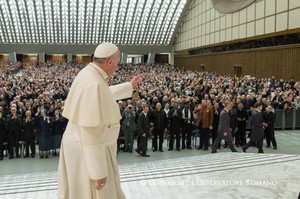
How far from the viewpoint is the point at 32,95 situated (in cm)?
1673

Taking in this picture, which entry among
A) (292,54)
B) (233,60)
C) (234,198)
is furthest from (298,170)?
(233,60)

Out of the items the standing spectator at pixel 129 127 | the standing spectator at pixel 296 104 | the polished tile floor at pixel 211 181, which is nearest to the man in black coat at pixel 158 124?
the standing spectator at pixel 129 127

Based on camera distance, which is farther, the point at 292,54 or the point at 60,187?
the point at 292,54

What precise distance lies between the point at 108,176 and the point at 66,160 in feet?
1.09

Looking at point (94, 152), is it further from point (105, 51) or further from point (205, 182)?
point (205, 182)

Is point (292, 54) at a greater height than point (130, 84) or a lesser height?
greater

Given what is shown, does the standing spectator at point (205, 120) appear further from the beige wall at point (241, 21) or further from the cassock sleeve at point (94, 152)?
the beige wall at point (241, 21)

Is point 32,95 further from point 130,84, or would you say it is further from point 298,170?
point 130,84

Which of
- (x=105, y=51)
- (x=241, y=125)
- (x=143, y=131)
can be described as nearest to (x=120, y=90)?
(x=105, y=51)

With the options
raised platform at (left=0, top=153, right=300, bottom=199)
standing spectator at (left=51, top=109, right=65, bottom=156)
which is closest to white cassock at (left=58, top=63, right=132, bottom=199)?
raised platform at (left=0, top=153, right=300, bottom=199)

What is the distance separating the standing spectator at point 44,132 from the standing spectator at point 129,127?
7.45 feet

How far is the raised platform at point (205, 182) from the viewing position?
5.36 meters

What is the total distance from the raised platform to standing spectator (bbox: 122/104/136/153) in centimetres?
387

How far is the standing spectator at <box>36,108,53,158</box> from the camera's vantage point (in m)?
10.6
